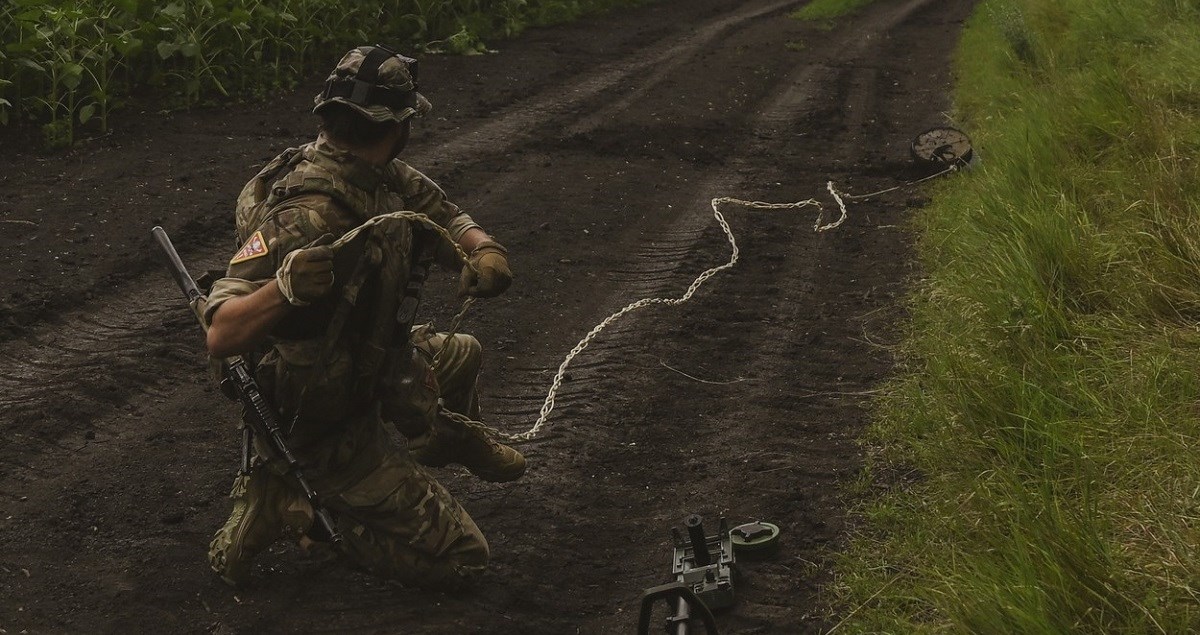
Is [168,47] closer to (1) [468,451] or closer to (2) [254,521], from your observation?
(1) [468,451]

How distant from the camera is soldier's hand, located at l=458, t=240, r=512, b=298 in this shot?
4520 millimetres

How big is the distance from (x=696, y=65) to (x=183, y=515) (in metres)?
10.3

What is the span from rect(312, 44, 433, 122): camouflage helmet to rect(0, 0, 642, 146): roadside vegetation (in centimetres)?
615

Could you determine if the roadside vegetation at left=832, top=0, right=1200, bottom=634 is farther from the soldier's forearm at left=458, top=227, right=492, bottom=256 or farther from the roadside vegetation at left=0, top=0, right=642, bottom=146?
the roadside vegetation at left=0, top=0, right=642, bottom=146

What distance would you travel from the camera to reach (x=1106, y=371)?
4.97 meters

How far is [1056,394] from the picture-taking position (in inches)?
196

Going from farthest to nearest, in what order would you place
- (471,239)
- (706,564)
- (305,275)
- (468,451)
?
A: (468,451), (471,239), (706,564), (305,275)

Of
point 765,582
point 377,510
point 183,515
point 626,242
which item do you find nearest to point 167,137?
point 626,242

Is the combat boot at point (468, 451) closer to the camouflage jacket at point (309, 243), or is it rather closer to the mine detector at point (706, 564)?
the camouflage jacket at point (309, 243)

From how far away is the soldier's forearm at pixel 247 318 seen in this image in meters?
3.91

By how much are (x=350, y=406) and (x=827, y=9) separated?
599 inches

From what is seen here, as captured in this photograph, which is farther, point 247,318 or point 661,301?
point 661,301

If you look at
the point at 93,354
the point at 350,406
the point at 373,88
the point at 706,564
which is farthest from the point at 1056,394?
the point at 93,354

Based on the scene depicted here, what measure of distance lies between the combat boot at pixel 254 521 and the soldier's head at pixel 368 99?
1.26 metres
